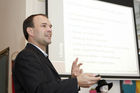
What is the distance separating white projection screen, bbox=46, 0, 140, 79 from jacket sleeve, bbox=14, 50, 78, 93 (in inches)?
31.3

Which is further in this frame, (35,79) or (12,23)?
(12,23)

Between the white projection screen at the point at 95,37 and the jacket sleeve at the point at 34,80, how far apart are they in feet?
2.61

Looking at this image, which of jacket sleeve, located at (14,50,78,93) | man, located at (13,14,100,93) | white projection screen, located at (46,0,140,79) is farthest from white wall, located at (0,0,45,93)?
jacket sleeve, located at (14,50,78,93)

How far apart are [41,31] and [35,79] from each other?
49 cm

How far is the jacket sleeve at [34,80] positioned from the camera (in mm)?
1172

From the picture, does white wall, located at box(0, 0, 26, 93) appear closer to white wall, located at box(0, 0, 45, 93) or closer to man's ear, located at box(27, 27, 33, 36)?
white wall, located at box(0, 0, 45, 93)

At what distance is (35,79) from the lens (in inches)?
46.9

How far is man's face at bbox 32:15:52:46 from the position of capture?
1572 millimetres

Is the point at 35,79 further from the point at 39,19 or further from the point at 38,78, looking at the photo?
the point at 39,19

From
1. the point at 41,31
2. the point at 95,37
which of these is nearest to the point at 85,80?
the point at 41,31

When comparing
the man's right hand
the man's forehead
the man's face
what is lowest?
the man's right hand

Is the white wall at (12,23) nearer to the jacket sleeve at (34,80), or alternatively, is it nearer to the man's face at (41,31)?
the man's face at (41,31)

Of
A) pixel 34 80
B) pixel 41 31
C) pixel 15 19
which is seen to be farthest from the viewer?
pixel 15 19

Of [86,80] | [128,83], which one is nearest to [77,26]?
[128,83]
